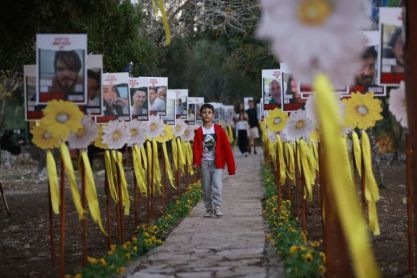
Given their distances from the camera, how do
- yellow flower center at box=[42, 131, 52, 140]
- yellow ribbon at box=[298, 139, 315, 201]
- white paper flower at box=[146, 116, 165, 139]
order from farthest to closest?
white paper flower at box=[146, 116, 165, 139]
yellow ribbon at box=[298, 139, 315, 201]
yellow flower center at box=[42, 131, 52, 140]

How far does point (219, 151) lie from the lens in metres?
10.7

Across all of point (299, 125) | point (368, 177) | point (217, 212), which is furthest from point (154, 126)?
point (368, 177)

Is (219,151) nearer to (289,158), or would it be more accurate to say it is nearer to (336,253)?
(289,158)

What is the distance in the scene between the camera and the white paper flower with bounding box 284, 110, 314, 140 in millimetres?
9114

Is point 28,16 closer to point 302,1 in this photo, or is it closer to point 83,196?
point 83,196

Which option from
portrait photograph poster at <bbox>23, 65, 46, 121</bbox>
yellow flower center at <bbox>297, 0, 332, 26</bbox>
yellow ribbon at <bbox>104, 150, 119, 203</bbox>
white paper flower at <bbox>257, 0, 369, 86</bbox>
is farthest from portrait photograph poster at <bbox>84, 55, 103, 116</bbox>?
yellow flower center at <bbox>297, 0, 332, 26</bbox>

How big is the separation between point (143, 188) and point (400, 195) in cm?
510

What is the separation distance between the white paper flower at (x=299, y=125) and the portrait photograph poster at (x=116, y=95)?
2.07 metres

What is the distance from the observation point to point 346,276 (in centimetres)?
525

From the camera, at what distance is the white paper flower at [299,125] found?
9.11 meters

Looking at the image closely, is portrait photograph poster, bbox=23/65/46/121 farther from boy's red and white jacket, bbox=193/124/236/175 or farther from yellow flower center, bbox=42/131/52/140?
boy's red and white jacket, bbox=193/124/236/175

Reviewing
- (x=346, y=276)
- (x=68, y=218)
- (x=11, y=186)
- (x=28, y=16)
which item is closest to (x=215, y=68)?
(x=11, y=186)

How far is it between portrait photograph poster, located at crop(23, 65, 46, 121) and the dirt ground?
4.92ft

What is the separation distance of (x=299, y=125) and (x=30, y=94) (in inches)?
134
